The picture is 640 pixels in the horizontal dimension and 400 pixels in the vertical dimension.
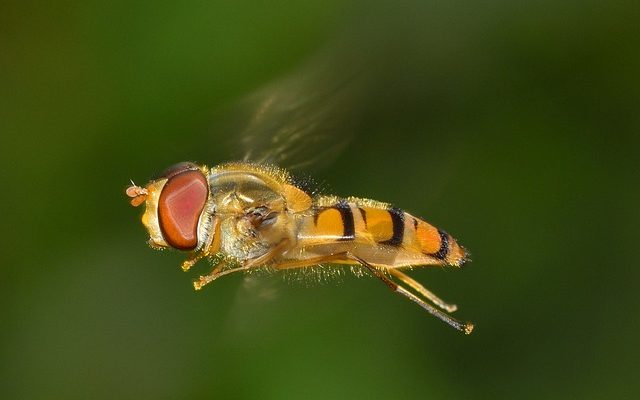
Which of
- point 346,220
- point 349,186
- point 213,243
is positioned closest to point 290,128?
point 346,220

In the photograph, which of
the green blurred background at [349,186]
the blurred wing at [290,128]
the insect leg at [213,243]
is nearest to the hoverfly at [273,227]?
the insect leg at [213,243]

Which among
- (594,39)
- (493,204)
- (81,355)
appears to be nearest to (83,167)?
(81,355)

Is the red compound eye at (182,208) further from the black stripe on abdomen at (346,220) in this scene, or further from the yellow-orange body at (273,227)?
the black stripe on abdomen at (346,220)

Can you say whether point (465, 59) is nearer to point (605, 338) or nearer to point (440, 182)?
point (440, 182)

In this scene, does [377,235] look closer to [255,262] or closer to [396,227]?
[396,227]

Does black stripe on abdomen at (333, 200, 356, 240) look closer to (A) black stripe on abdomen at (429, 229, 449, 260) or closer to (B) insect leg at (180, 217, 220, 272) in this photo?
(A) black stripe on abdomen at (429, 229, 449, 260)

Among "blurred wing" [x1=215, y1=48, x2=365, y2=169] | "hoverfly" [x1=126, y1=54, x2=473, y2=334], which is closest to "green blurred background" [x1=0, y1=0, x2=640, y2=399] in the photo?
"blurred wing" [x1=215, y1=48, x2=365, y2=169]
